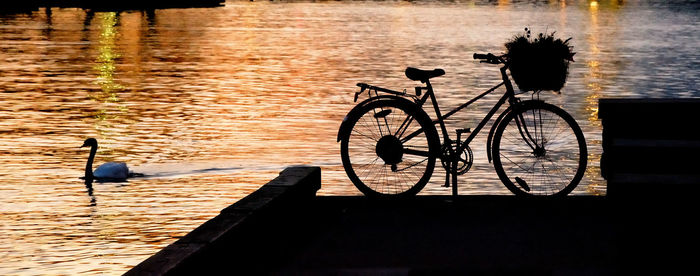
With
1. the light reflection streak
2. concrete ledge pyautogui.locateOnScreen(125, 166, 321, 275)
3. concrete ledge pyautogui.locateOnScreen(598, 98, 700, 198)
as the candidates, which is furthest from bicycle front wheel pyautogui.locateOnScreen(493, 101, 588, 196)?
the light reflection streak

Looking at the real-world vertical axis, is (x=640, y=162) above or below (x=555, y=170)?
above

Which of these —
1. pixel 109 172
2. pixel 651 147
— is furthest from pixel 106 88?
pixel 651 147

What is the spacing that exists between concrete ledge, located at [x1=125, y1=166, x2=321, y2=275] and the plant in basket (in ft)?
4.97

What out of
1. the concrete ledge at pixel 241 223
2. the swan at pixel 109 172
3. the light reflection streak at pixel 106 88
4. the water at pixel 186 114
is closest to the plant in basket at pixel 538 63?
the concrete ledge at pixel 241 223

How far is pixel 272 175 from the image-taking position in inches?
547

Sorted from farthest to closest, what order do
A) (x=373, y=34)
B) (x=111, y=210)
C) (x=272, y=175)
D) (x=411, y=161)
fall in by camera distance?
(x=373, y=34) < (x=272, y=175) < (x=111, y=210) < (x=411, y=161)

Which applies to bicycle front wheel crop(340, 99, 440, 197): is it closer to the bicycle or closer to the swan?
the bicycle

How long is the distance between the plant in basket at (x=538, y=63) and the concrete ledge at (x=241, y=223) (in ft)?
4.97

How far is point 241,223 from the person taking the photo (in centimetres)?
730

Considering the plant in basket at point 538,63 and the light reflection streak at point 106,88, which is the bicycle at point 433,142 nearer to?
the plant in basket at point 538,63

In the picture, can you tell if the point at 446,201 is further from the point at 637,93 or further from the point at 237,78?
the point at 237,78

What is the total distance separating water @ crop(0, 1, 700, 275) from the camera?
37.1 ft

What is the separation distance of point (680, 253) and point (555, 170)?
3.77m

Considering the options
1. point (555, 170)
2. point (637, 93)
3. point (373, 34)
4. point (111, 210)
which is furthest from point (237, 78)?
point (373, 34)
